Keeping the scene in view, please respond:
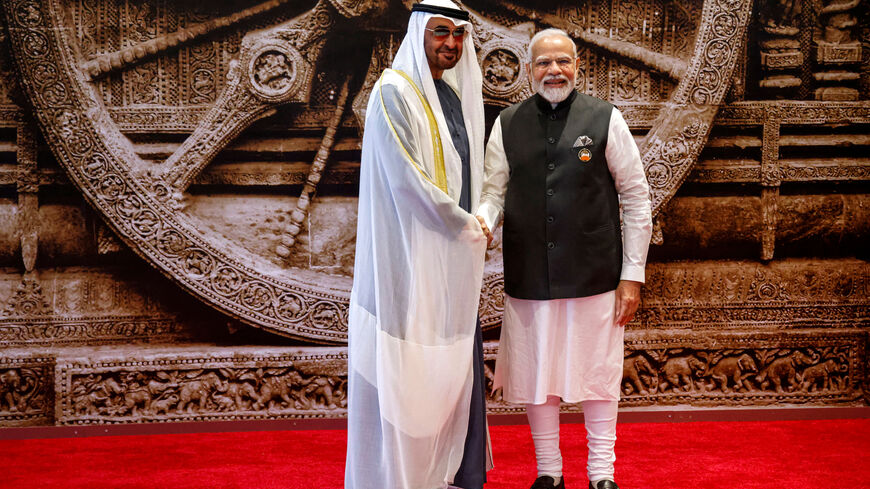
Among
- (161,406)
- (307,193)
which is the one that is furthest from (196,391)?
(307,193)

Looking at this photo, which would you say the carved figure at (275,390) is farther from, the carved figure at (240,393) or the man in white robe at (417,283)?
the man in white robe at (417,283)

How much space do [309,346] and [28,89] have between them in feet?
5.96

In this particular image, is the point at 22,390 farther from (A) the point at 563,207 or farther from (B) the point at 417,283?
(A) the point at 563,207

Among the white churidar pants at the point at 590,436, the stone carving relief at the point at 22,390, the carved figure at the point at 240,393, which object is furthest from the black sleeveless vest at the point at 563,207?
the stone carving relief at the point at 22,390

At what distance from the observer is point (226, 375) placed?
3730 millimetres

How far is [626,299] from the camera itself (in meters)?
2.49

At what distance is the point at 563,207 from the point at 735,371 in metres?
1.96

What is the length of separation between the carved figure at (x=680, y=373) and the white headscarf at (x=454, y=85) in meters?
1.94

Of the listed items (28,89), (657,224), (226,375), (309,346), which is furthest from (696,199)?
(28,89)

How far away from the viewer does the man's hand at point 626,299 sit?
8.18 feet

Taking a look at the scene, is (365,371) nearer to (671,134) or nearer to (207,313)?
(207,313)

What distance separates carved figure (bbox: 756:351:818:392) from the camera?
388 cm

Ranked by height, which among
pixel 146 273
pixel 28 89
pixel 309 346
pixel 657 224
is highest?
pixel 28 89

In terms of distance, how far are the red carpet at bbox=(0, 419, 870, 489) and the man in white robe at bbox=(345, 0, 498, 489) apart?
55cm
